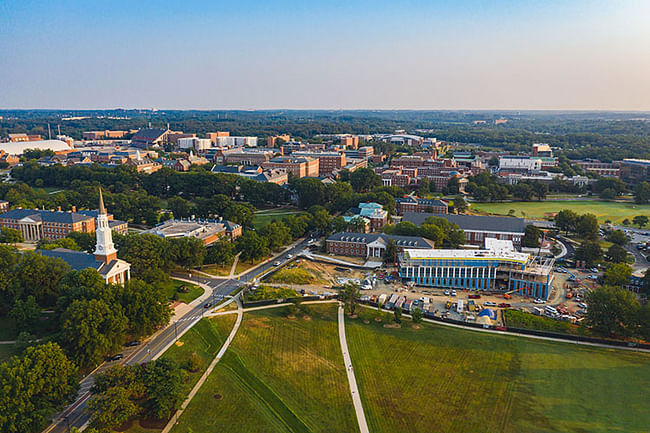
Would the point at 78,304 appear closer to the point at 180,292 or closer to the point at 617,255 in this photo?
the point at 180,292

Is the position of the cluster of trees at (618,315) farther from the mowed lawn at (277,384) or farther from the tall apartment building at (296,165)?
the tall apartment building at (296,165)

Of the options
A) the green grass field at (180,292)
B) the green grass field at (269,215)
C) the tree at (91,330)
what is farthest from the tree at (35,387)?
the green grass field at (269,215)

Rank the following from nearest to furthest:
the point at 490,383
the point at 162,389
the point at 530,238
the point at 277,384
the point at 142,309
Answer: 1. the point at 162,389
2. the point at 277,384
3. the point at 490,383
4. the point at 142,309
5. the point at 530,238

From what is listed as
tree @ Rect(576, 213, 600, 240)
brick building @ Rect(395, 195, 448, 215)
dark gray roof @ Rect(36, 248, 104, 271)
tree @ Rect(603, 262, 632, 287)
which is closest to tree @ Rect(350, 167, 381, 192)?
brick building @ Rect(395, 195, 448, 215)

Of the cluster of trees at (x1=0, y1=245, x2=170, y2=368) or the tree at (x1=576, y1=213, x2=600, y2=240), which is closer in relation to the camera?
the cluster of trees at (x1=0, y1=245, x2=170, y2=368)

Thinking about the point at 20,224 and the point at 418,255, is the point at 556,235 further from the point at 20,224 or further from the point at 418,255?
the point at 20,224

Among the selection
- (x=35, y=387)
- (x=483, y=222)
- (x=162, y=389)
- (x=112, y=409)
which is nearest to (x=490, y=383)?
(x=162, y=389)

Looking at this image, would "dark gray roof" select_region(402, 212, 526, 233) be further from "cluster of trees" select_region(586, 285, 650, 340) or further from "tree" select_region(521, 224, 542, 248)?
"cluster of trees" select_region(586, 285, 650, 340)
